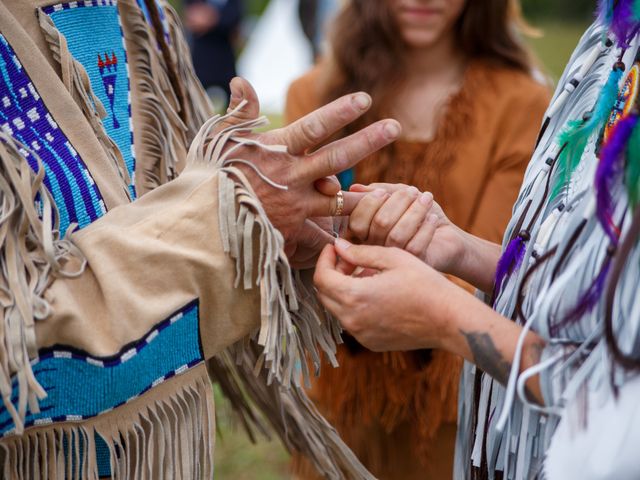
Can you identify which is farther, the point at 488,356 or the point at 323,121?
the point at 323,121

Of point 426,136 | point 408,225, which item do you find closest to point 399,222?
point 408,225

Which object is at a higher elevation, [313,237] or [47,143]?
[47,143]

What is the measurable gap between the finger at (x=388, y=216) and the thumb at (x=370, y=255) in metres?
0.11

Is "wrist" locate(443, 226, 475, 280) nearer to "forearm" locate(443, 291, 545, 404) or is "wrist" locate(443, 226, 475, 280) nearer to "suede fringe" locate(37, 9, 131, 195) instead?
"forearm" locate(443, 291, 545, 404)

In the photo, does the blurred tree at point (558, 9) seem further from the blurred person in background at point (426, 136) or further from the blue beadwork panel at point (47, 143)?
the blue beadwork panel at point (47, 143)

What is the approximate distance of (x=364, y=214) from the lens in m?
1.44

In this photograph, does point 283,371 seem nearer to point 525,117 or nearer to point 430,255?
point 430,255

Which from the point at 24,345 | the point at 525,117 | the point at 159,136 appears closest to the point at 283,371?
the point at 24,345

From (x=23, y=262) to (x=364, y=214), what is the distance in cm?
57

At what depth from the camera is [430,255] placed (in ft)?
4.97

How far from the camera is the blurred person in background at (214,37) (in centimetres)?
598

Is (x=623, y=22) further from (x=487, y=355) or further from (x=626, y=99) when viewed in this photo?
(x=487, y=355)

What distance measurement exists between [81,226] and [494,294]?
2.21ft

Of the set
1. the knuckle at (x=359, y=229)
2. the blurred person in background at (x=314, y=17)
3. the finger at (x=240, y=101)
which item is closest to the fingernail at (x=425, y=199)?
the knuckle at (x=359, y=229)
